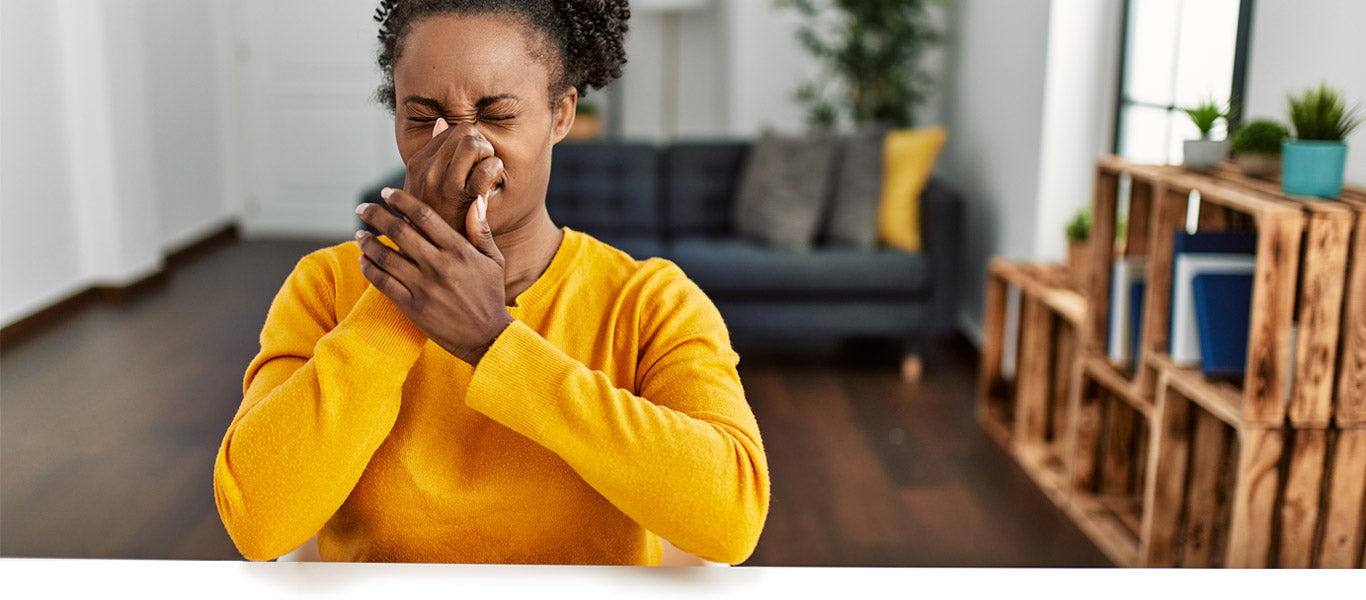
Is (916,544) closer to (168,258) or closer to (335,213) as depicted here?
(168,258)

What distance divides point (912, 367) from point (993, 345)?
55cm

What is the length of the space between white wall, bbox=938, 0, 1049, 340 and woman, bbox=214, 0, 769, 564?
266 cm

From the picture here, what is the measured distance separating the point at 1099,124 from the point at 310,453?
2.97 metres

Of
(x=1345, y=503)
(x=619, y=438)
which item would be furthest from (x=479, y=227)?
(x=1345, y=503)

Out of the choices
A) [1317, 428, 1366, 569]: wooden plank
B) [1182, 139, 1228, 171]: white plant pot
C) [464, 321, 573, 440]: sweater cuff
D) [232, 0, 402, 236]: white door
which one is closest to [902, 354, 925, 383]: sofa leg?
[1182, 139, 1228, 171]: white plant pot

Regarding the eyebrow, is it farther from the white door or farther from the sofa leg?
the white door

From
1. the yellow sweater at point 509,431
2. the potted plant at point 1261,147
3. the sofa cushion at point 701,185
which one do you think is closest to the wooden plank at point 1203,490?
the potted plant at point 1261,147

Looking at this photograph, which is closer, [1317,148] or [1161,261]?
[1317,148]

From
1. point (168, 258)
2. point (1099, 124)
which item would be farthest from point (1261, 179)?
point (168, 258)

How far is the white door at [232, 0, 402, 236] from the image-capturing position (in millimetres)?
6090

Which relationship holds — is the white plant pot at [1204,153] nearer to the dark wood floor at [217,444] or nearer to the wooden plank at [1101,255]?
the wooden plank at [1101,255]

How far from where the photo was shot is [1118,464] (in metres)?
2.51

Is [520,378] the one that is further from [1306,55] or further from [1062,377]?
[1062,377]

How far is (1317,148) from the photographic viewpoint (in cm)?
177
